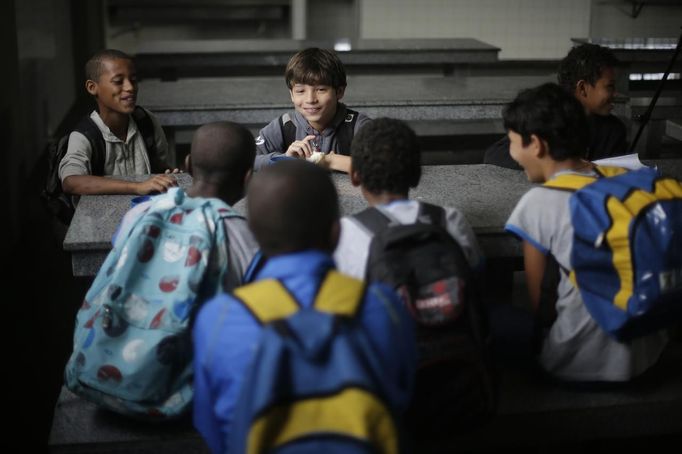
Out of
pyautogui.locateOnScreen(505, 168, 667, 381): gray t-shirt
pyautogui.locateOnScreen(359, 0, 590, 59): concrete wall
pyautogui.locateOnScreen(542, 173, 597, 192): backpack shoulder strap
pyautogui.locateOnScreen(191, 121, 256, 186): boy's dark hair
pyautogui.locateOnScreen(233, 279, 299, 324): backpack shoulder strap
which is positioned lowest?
pyautogui.locateOnScreen(505, 168, 667, 381): gray t-shirt

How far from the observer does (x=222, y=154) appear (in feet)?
7.02

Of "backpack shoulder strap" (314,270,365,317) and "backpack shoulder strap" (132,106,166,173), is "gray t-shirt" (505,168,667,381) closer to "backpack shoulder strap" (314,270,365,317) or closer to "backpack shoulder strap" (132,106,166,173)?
"backpack shoulder strap" (314,270,365,317)

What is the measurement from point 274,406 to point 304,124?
Result: 1.96m

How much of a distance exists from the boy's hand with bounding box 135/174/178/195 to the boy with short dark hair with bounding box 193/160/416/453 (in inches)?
50.8

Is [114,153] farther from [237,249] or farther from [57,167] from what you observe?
[237,249]

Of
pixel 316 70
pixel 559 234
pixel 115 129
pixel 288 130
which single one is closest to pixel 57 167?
pixel 115 129

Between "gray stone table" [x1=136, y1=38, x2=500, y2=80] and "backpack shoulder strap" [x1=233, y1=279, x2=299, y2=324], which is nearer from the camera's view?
"backpack shoulder strap" [x1=233, y1=279, x2=299, y2=324]

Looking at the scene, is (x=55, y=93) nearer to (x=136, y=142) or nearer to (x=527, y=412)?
(x=136, y=142)

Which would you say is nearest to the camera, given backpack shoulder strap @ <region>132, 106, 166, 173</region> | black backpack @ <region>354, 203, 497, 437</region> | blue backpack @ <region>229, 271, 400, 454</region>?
blue backpack @ <region>229, 271, 400, 454</region>

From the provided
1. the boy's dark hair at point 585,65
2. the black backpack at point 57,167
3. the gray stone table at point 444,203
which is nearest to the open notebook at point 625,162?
the gray stone table at point 444,203

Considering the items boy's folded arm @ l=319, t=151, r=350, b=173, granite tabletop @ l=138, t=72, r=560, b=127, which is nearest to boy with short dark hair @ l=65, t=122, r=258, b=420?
boy's folded arm @ l=319, t=151, r=350, b=173

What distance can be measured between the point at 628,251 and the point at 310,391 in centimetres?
93

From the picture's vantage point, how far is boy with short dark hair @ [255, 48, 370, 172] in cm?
313

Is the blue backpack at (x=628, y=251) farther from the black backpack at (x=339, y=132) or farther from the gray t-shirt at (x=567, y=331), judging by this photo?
the black backpack at (x=339, y=132)
